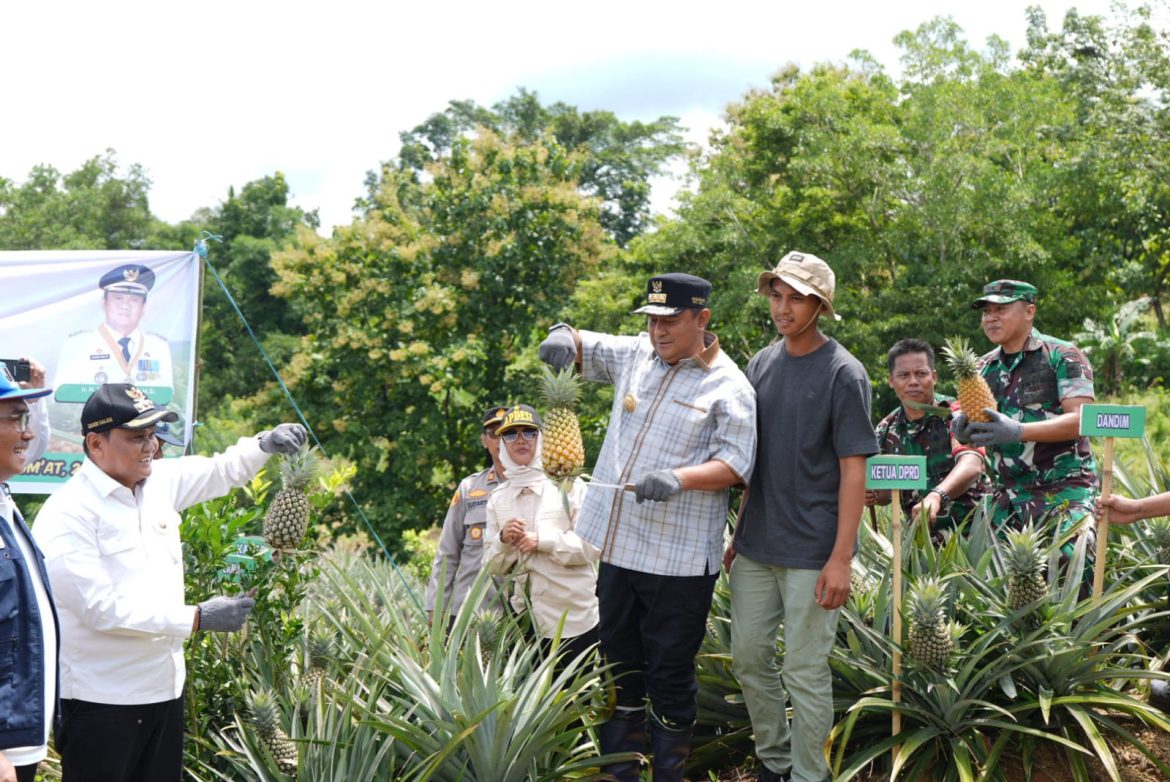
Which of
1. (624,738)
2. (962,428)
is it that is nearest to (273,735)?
(624,738)

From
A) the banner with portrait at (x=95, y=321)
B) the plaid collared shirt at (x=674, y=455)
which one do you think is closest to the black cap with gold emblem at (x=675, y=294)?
the plaid collared shirt at (x=674, y=455)

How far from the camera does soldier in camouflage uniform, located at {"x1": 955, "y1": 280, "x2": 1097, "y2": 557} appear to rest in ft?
17.2

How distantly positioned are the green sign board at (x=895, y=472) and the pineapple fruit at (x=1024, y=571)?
0.49m

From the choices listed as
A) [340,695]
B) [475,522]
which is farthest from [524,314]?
[340,695]

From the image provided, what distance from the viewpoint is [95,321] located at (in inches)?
297

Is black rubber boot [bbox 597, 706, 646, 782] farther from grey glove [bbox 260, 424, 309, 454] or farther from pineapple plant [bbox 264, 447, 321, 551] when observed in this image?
grey glove [bbox 260, 424, 309, 454]

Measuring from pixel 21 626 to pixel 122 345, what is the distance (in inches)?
190

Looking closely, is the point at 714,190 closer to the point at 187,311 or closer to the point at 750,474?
the point at 187,311

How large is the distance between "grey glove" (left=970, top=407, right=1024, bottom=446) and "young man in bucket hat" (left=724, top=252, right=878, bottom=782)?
1.04m

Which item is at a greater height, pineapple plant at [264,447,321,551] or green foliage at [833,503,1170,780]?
pineapple plant at [264,447,321,551]

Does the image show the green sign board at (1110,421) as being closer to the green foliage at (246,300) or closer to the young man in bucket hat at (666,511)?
the young man in bucket hat at (666,511)

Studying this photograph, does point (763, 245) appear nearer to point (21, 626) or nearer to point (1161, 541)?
point (1161, 541)

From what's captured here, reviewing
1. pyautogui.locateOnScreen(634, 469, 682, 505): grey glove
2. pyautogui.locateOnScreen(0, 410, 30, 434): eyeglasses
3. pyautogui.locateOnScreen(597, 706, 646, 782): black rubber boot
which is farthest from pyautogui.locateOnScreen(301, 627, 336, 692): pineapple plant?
pyautogui.locateOnScreen(0, 410, 30, 434): eyeglasses

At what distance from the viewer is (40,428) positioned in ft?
11.3
